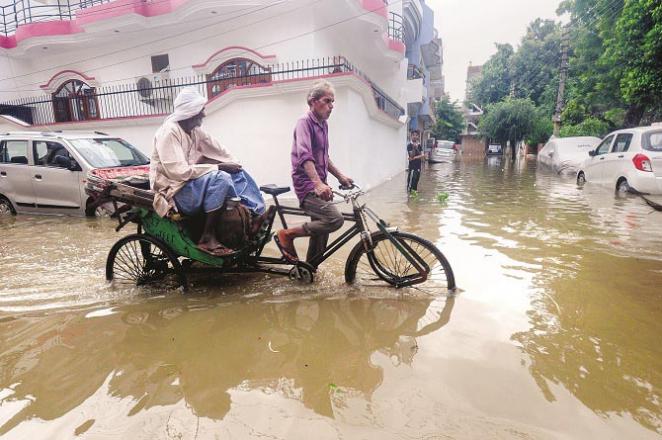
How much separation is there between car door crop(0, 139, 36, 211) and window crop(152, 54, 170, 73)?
277 inches

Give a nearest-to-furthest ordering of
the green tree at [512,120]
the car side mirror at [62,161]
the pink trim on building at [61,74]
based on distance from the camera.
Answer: the car side mirror at [62,161] < the pink trim on building at [61,74] < the green tree at [512,120]

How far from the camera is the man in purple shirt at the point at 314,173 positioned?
3.48 metres

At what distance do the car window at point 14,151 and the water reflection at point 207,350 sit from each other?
5901 mm

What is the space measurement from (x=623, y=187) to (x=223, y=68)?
1169cm

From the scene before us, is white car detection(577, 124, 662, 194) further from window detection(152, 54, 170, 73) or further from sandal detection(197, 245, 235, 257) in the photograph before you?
window detection(152, 54, 170, 73)

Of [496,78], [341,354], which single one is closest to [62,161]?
[341,354]

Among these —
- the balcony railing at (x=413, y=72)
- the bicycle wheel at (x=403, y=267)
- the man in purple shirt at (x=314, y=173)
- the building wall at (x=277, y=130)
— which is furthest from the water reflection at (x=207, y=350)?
the balcony railing at (x=413, y=72)

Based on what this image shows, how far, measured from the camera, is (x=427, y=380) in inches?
92.9

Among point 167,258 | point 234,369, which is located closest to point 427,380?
point 234,369

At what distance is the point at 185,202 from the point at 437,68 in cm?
3114

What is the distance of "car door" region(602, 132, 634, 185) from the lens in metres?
8.55

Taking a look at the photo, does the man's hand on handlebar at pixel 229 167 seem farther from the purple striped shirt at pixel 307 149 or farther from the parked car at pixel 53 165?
the parked car at pixel 53 165

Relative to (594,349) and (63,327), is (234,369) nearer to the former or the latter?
(63,327)

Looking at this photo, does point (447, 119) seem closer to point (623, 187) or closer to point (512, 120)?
point (512, 120)
